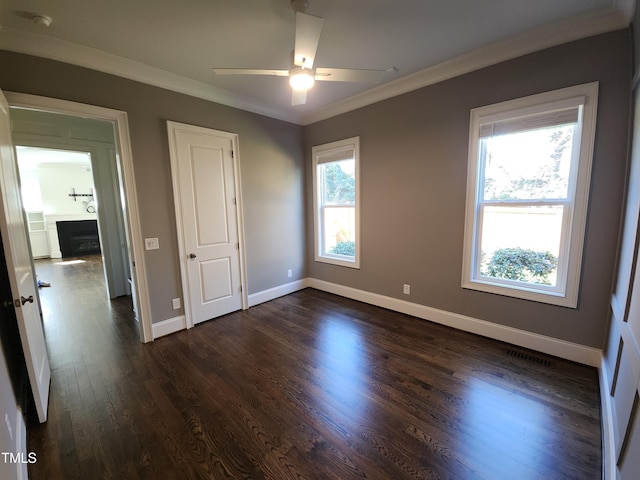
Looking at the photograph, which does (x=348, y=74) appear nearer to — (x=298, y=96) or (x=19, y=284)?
(x=298, y=96)

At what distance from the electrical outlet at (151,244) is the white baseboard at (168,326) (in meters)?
0.85

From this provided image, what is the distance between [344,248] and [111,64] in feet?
11.2

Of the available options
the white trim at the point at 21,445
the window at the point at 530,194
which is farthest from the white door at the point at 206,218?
the window at the point at 530,194

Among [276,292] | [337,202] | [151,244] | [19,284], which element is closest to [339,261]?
[337,202]

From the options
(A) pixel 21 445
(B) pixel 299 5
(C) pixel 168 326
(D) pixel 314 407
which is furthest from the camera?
(C) pixel 168 326

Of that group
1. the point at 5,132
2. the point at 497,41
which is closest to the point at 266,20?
the point at 497,41

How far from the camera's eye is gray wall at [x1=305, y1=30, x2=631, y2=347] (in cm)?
201

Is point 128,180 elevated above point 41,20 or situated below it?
below

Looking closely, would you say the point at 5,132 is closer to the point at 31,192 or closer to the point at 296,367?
the point at 296,367

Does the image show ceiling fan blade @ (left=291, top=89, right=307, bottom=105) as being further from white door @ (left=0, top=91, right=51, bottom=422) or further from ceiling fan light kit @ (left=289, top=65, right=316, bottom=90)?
white door @ (left=0, top=91, right=51, bottom=422)

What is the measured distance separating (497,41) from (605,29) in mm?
696

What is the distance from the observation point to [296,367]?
231 centimetres

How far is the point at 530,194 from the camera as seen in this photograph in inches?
94.7

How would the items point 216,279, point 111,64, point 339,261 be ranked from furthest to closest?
point 339,261
point 216,279
point 111,64
